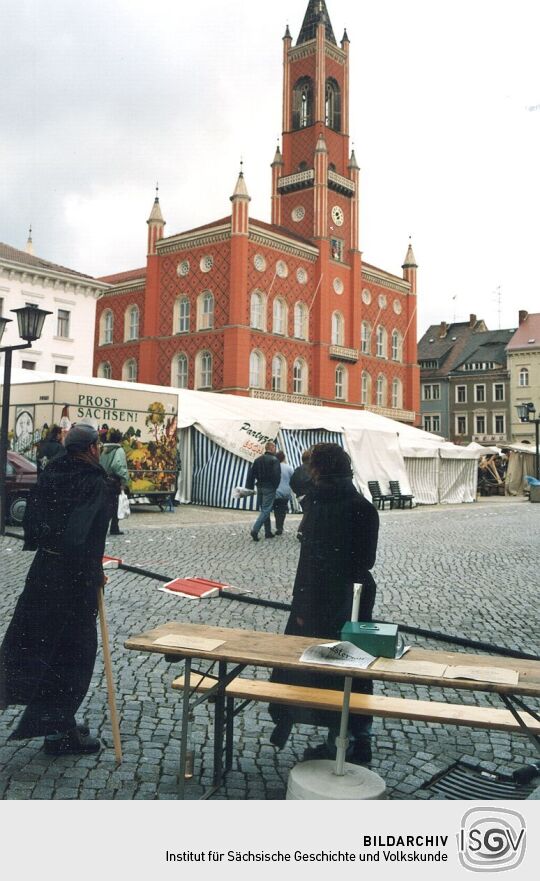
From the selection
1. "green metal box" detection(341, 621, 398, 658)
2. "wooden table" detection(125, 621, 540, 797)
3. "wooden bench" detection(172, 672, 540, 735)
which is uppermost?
"green metal box" detection(341, 621, 398, 658)

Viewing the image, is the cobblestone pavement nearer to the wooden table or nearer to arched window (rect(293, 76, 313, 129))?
the wooden table

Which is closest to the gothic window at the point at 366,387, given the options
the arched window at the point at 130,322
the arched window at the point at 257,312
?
the arched window at the point at 257,312

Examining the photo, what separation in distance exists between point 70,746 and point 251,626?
2.66 meters

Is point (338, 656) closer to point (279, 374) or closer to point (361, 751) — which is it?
point (361, 751)

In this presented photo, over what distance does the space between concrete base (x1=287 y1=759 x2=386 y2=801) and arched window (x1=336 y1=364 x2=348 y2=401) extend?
3891cm

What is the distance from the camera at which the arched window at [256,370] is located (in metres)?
36.8

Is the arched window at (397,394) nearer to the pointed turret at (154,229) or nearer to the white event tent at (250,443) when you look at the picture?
the pointed turret at (154,229)

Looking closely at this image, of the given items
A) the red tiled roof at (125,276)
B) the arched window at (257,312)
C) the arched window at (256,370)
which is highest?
the red tiled roof at (125,276)

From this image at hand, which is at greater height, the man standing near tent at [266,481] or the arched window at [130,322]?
the arched window at [130,322]

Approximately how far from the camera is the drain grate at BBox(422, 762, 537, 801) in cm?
292

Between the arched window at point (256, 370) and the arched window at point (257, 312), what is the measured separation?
1.30 metres

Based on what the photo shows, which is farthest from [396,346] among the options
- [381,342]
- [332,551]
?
→ [332,551]
